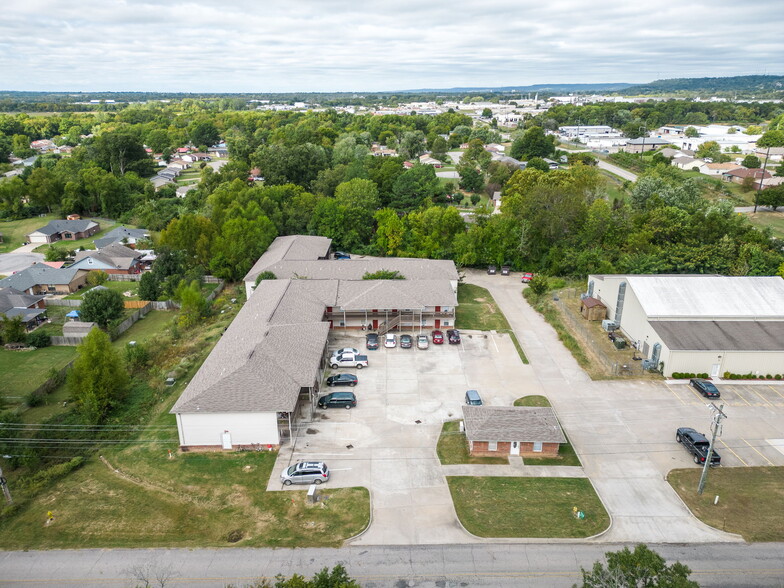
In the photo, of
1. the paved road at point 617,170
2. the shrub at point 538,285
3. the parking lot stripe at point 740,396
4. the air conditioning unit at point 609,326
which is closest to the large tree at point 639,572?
the parking lot stripe at point 740,396

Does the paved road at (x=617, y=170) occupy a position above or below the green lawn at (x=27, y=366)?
above

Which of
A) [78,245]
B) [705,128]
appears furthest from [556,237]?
[705,128]

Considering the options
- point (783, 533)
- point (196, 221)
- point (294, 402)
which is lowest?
point (783, 533)

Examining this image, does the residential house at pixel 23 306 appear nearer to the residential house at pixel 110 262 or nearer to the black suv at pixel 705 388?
the residential house at pixel 110 262

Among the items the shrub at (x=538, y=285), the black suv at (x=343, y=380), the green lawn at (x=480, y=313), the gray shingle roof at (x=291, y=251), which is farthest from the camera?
the gray shingle roof at (x=291, y=251)

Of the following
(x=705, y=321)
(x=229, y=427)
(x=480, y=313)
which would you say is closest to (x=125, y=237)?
(x=480, y=313)

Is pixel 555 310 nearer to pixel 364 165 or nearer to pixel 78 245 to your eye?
pixel 364 165

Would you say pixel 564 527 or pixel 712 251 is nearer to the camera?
pixel 564 527
